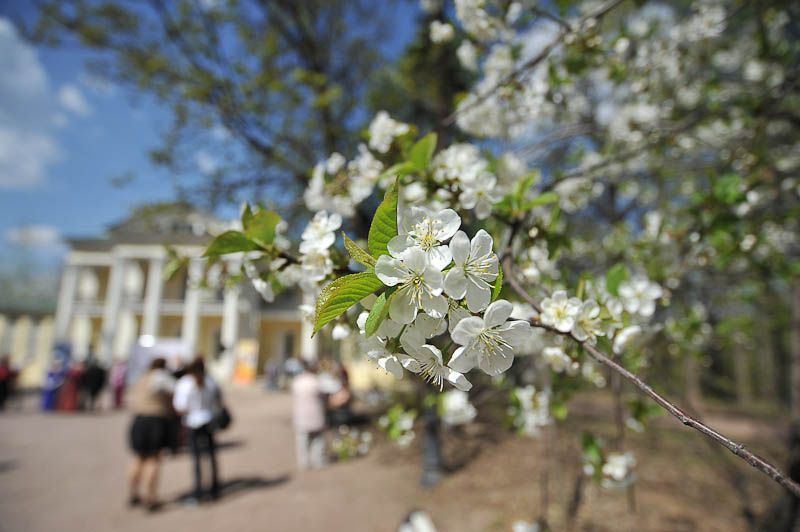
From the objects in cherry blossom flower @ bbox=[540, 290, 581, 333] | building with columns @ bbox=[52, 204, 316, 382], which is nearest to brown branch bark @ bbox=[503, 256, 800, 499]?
cherry blossom flower @ bbox=[540, 290, 581, 333]

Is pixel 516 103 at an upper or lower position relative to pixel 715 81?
lower

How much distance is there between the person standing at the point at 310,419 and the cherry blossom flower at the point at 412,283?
5.32 meters

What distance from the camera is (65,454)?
653 cm

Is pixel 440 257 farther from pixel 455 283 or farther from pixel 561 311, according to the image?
pixel 561 311

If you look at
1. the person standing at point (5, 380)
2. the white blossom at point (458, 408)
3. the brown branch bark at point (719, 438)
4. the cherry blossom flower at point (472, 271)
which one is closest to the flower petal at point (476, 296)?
the cherry blossom flower at point (472, 271)

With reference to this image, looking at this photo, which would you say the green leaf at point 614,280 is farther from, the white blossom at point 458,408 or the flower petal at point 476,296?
the white blossom at point 458,408

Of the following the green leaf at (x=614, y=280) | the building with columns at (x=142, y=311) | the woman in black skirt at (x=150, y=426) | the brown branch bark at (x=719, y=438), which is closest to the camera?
the brown branch bark at (x=719, y=438)

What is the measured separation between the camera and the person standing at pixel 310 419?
5.64 m

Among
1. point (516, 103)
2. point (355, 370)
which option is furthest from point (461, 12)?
point (355, 370)

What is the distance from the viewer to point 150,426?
14.2ft

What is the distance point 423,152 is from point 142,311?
2534 centimetres

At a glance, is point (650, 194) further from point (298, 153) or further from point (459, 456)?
point (298, 153)

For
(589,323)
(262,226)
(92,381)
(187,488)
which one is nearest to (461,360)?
(589,323)

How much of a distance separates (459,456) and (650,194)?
15.3ft
